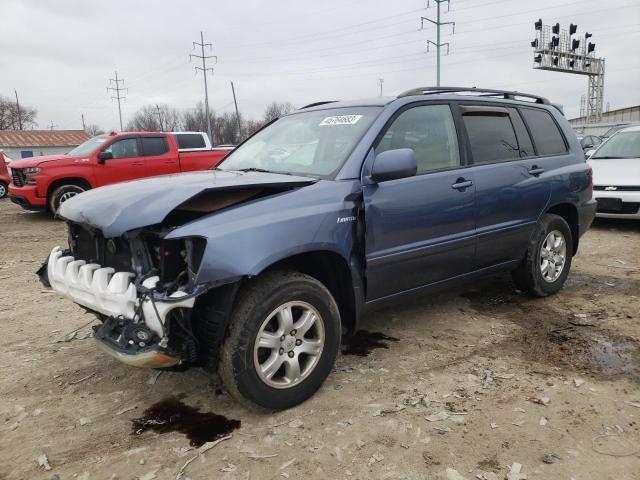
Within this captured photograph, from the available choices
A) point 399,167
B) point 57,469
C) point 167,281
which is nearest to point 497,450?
point 399,167

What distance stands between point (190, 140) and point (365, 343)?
9.51m

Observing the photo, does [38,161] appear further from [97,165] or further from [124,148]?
[124,148]

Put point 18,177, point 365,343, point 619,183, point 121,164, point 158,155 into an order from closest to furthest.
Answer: point 365,343
point 619,183
point 18,177
point 121,164
point 158,155

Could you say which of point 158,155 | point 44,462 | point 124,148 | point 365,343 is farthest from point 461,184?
point 124,148

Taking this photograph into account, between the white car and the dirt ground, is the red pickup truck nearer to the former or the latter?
the dirt ground

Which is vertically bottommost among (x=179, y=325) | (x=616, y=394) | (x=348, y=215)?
(x=616, y=394)

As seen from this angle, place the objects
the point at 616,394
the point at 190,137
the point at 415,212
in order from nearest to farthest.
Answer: the point at 616,394
the point at 415,212
the point at 190,137

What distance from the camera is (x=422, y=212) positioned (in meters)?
3.50

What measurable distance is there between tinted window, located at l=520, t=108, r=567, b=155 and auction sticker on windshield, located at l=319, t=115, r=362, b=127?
1.93m

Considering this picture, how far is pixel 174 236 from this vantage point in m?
2.50

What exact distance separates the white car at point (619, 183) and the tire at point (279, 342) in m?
6.77

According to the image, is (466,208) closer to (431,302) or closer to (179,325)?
(431,302)

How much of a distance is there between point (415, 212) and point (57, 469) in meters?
2.54

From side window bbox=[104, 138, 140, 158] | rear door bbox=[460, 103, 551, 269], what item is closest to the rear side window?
side window bbox=[104, 138, 140, 158]
